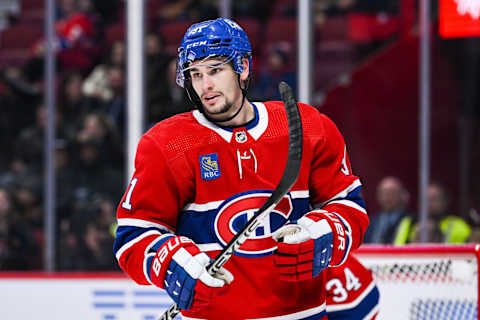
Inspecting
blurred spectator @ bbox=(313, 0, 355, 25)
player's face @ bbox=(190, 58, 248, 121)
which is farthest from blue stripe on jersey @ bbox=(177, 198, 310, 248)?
blurred spectator @ bbox=(313, 0, 355, 25)

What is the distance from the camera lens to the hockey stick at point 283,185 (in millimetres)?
1564

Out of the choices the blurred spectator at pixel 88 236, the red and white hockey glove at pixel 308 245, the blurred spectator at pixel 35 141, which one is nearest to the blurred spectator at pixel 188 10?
the blurred spectator at pixel 35 141

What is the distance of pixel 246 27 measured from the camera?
177 inches

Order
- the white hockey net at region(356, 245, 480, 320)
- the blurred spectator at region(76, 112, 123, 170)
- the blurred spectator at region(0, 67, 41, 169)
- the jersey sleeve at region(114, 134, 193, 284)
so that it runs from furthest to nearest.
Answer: the blurred spectator at region(0, 67, 41, 169), the blurred spectator at region(76, 112, 123, 170), the white hockey net at region(356, 245, 480, 320), the jersey sleeve at region(114, 134, 193, 284)

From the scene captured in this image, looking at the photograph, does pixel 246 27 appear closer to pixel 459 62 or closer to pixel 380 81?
pixel 380 81

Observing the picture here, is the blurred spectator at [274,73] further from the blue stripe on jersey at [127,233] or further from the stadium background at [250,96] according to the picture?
the blue stripe on jersey at [127,233]

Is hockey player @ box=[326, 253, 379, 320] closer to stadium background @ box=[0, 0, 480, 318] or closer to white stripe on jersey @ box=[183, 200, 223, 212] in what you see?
white stripe on jersey @ box=[183, 200, 223, 212]

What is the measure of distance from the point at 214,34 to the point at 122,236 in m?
0.45

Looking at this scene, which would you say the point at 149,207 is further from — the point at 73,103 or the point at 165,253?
the point at 73,103

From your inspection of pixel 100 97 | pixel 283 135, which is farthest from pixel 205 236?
pixel 100 97

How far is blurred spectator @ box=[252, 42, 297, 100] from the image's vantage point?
4.42 meters

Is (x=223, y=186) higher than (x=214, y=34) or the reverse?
the reverse

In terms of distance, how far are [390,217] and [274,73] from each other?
98 centimetres

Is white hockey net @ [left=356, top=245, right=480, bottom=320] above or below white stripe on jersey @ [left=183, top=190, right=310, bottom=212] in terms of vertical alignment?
below
